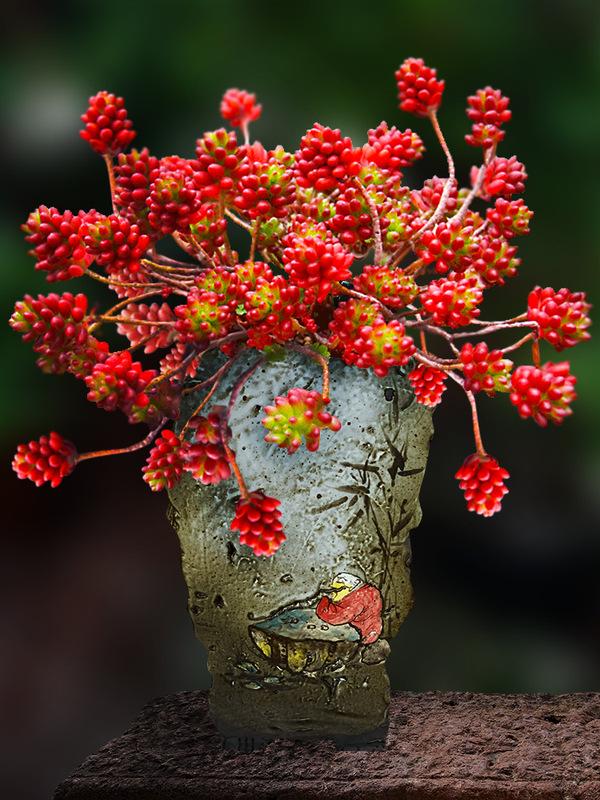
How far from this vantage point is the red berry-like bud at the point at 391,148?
1.54 metres

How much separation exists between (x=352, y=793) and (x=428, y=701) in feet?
1.13

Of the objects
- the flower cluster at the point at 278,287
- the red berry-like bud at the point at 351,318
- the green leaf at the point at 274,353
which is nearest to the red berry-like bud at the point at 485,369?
the flower cluster at the point at 278,287

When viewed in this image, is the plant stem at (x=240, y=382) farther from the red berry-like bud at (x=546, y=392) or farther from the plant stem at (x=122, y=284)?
the red berry-like bud at (x=546, y=392)

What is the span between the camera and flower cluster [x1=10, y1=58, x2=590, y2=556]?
137 cm

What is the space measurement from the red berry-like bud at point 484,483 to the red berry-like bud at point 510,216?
0.31 m

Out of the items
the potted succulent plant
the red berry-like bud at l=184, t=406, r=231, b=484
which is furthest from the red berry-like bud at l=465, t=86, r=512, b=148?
the red berry-like bud at l=184, t=406, r=231, b=484

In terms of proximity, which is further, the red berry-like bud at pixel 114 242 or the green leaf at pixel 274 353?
the green leaf at pixel 274 353

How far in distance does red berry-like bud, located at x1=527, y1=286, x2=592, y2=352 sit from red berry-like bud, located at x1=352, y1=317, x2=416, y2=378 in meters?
0.17

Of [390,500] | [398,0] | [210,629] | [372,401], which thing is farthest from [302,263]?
[398,0]

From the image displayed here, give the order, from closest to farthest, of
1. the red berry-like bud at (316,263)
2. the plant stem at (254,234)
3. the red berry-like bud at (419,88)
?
the red berry-like bud at (316,263) < the plant stem at (254,234) < the red berry-like bud at (419,88)

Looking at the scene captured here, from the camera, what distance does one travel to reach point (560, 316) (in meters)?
1.40

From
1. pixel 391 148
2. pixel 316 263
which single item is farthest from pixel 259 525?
pixel 391 148

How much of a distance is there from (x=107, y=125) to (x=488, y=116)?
503mm

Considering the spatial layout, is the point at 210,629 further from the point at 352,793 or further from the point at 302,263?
the point at 302,263
